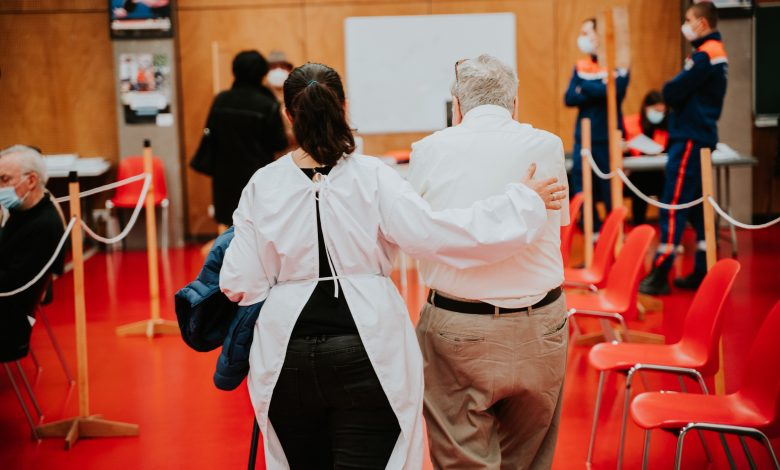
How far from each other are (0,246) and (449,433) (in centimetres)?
259

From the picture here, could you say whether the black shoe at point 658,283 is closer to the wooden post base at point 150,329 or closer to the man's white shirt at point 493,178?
the wooden post base at point 150,329

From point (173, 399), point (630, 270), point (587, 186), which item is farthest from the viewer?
point (587, 186)

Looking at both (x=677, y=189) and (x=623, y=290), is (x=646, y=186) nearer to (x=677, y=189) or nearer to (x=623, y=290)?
(x=677, y=189)

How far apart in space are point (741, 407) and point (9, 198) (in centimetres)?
311

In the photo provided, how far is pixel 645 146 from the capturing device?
8.64m

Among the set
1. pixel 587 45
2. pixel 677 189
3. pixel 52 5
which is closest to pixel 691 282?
pixel 677 189

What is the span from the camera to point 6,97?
9883 millimetres

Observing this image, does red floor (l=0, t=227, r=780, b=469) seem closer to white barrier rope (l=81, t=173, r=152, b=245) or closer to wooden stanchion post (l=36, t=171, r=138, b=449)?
wooden stanchion post (l=36, t=171, r=138, b=449)

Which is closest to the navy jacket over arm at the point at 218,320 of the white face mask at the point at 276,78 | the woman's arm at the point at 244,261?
the woman's arm at the point at 244,261

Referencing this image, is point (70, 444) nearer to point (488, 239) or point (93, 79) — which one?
point (488, 239)

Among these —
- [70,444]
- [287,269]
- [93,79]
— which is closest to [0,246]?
[70,444]

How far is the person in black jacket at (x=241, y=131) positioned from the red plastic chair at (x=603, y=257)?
2.40 meters

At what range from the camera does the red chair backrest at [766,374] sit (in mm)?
2875

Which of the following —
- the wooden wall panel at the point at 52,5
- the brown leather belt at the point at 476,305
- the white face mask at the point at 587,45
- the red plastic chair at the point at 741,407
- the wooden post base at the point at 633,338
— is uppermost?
the wooden wall panel at the point at 52,5
